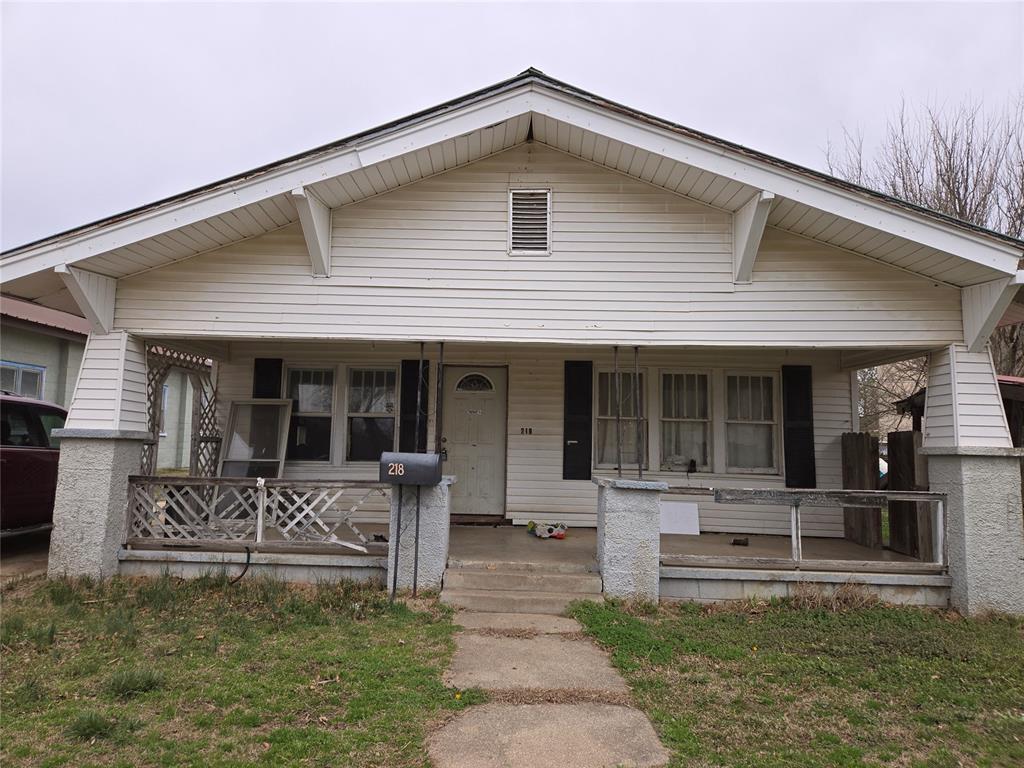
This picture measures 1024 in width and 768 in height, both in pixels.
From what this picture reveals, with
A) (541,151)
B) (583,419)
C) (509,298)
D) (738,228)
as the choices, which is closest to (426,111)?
(541,151)

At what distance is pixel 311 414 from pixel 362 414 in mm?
757

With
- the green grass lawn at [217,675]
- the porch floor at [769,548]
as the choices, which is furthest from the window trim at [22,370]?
the porch floor at [769,548]

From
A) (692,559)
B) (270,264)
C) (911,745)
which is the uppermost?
(270,264)

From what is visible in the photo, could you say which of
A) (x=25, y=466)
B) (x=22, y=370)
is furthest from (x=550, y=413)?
(x=22, y=370)

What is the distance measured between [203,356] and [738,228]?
23.6ft

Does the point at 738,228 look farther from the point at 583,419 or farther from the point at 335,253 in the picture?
the point at 335,253

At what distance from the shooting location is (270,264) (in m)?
6.63

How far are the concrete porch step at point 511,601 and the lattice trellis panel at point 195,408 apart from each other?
14.8ft

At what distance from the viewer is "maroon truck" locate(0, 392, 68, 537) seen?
7520 mm

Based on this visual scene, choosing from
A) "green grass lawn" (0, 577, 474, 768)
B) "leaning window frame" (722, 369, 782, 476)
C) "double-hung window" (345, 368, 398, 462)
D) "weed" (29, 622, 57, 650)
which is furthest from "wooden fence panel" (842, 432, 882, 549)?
"weed" (29, 622, 57, 650)

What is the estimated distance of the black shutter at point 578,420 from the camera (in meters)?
8.67

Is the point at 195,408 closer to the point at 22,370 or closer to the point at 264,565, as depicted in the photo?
the point at 264,565

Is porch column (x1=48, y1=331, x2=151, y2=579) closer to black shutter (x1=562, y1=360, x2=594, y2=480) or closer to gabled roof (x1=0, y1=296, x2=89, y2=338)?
black shutter (x1=562, y1=360, x2=594, y2=480)

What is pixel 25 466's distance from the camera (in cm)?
774
